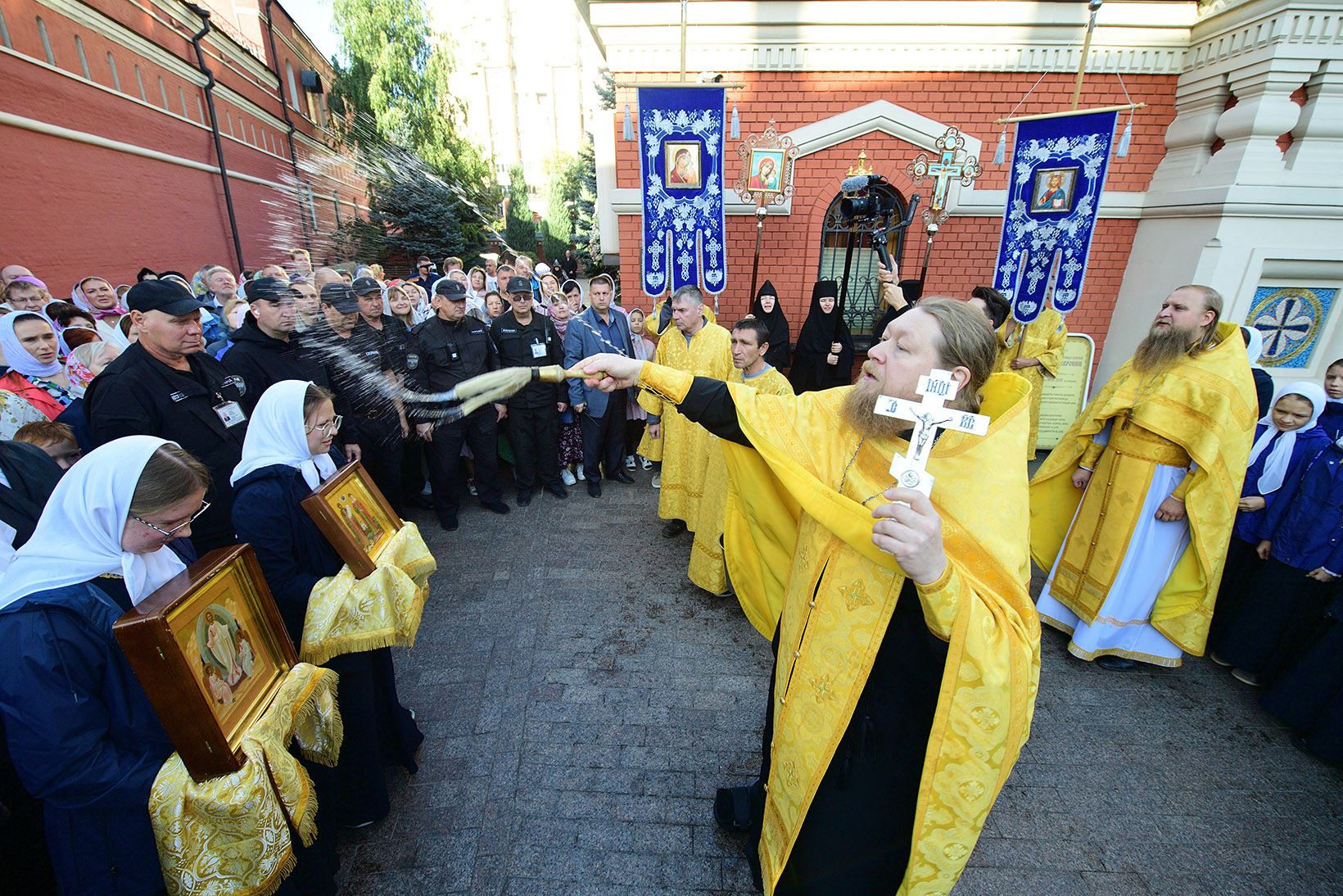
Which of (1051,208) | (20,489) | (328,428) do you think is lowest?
(20,489)

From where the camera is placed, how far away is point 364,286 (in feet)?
16.5

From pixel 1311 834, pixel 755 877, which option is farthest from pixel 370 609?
pixel 1311 834

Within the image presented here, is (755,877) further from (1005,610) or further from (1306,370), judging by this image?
(1306,370)

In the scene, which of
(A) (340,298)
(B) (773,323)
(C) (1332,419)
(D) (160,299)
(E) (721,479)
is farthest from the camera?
(B) (773,323)

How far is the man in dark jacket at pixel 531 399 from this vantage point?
19.3ft

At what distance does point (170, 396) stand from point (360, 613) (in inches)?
83.1

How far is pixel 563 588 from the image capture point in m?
4.69

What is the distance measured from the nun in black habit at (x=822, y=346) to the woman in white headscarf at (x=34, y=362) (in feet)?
23.7

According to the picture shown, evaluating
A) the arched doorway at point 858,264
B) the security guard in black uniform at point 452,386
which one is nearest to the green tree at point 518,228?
the arched doorway at point 858,264

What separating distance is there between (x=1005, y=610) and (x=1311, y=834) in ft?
9.83

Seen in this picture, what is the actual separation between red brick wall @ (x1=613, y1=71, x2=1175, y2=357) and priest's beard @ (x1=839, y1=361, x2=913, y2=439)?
6884 millimetres

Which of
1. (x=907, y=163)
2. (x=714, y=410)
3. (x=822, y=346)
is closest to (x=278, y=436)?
(x=714, y=410)

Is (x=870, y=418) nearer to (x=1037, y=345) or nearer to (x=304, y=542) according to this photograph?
(x=304, y=542)

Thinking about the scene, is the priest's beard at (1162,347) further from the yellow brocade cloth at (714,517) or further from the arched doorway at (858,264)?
the arched doorway at (858,264)
